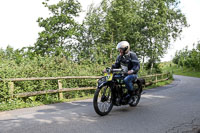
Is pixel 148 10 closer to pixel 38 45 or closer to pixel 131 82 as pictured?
pixel 38 45

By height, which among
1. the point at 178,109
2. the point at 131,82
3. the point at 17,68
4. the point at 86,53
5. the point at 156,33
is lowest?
the point at 178,109

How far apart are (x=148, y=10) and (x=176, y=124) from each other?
3011 cm

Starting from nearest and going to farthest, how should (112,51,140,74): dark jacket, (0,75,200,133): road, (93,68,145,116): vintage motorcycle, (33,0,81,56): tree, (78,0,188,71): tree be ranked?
(0,75,200,133): road, (93,68,145,116): vintage motorcycle, (112,51,140,74): dark jacket, (33,0,81,56): tree, (78,0,188,71): tree

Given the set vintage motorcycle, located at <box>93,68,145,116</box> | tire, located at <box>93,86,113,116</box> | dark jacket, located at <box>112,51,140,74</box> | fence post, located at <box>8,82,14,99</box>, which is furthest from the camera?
fence post, located at <box>8,82,14,99</box>

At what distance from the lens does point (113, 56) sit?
29.5 meters

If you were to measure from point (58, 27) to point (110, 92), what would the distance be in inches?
1017

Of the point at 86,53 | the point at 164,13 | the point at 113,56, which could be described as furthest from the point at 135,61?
the point at 164,13

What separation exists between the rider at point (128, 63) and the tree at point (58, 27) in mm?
22104

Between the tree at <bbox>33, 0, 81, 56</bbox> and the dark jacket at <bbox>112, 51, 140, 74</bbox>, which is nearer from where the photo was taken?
the dark jacket at <bbox>112, 51, 140, 74</bbox>

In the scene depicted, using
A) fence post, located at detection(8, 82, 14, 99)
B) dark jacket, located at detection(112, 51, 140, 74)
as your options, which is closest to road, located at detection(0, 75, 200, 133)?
dark jacket, located at detection(112, 51, 140, 74)

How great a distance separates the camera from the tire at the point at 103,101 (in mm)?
5432

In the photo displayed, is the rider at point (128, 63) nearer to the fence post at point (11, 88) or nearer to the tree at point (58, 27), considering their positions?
the fence post at point (11, 88)

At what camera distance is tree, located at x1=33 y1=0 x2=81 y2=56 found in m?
28.6

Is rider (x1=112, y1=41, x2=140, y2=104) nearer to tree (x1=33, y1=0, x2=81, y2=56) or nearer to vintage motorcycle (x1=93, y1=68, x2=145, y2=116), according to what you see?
vintage motorcycle (x1=93, y1=68, x2=145, y2=116)
